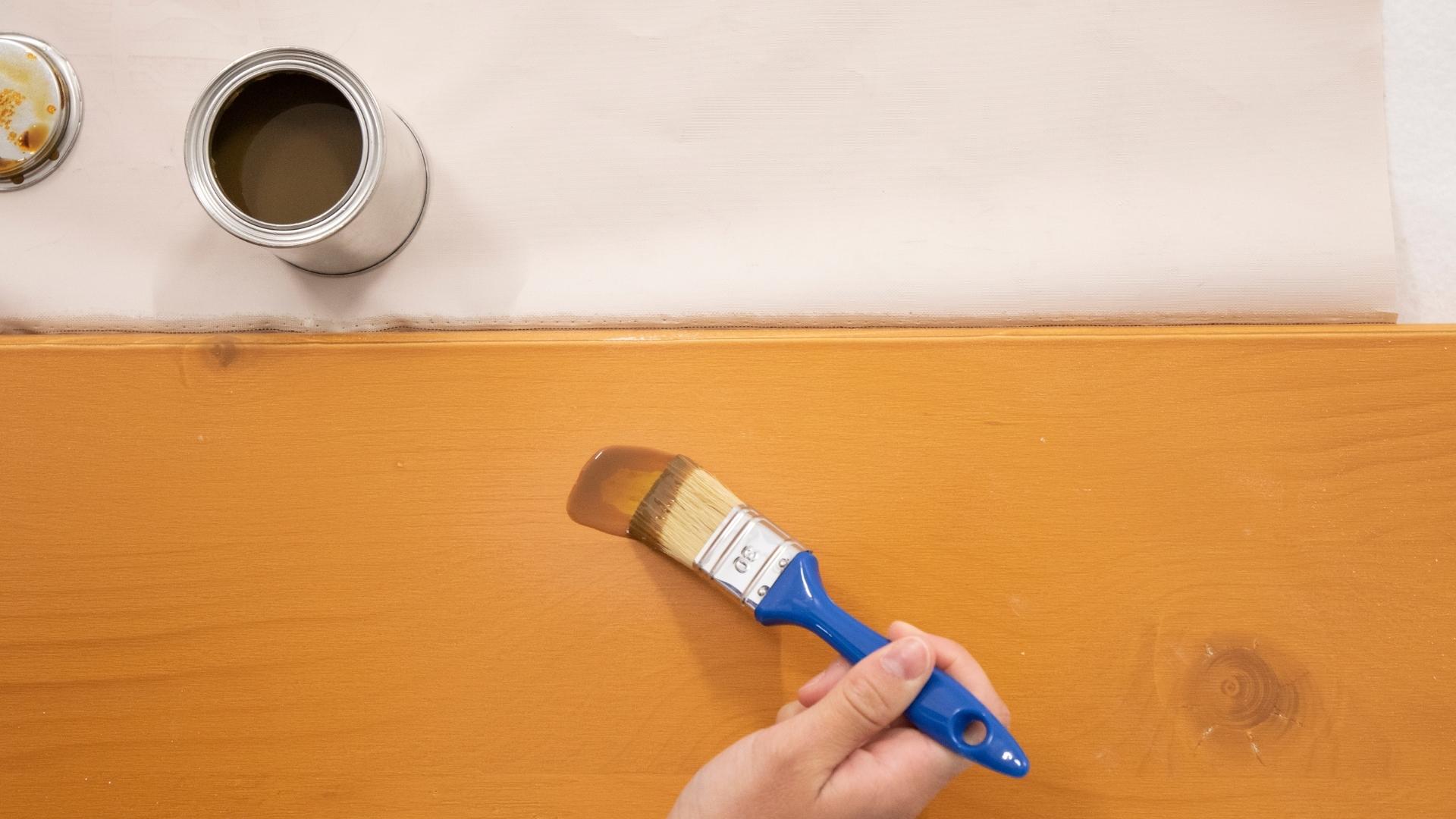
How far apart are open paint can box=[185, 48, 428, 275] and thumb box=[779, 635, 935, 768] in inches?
17.3

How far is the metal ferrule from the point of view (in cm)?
55

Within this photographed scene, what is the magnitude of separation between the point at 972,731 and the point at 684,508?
23cm

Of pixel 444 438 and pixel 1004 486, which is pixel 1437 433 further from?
pixel 444 438

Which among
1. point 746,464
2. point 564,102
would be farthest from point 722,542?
point 564,102

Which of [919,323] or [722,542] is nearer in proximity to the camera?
[722,542]

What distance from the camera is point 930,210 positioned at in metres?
0.66

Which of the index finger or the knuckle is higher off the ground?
the index finger

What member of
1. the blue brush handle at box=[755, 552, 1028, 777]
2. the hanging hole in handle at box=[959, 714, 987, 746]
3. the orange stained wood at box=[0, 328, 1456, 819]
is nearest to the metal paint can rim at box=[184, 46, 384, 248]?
the orange stained wood at box=[0, 328, 1456, 819]

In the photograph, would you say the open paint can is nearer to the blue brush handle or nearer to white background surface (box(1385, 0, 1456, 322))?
the blue brush handle

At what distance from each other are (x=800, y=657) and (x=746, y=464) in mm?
147

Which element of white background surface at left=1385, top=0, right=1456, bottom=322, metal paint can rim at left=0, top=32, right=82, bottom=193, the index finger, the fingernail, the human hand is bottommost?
the human hand

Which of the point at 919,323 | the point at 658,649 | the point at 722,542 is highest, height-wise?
the point at 919,323

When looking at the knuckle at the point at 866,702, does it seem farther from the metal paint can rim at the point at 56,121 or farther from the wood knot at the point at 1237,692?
the metal paint can rim at the point at 56,121

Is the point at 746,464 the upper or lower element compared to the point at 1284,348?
lower
